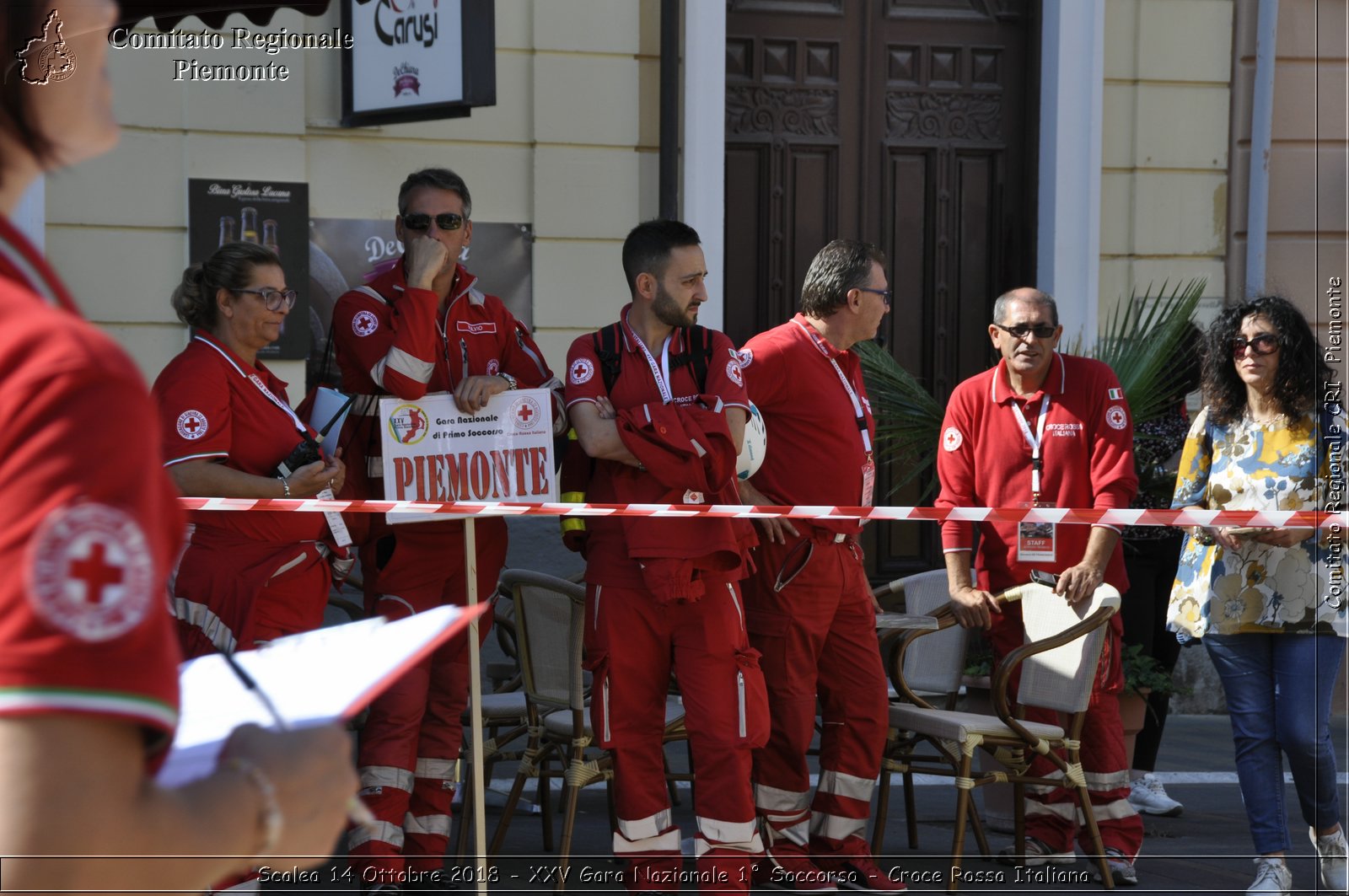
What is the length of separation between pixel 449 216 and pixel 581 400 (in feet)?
2.84

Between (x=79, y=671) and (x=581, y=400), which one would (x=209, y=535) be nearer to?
(x=581, y=400)

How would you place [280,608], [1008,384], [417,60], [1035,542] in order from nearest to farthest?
[280,608] < [1035,542] < [1008,384] < [417,60]

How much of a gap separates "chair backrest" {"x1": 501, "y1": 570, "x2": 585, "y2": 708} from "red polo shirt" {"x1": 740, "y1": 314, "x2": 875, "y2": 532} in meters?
0.87

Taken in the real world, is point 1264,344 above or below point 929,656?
above

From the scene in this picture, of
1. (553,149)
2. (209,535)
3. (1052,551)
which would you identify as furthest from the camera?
(553,149)

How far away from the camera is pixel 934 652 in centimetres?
637

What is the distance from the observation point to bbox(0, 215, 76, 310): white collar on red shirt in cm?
121

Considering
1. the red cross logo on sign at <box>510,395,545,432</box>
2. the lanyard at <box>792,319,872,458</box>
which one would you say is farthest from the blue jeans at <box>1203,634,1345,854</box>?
the red cross logo on sign at <box>510,395,545,432</box>

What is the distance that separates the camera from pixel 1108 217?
9000 mm

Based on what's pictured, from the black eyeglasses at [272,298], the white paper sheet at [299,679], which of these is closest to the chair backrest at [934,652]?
the black eyeglasses at [272,298]

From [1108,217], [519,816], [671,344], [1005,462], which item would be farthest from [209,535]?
[1108,217]

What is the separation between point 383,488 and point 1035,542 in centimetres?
258

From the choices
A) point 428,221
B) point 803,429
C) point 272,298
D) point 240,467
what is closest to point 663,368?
point 803,429

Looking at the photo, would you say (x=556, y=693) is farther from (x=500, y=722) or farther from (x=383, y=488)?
(x=383, y=488)
